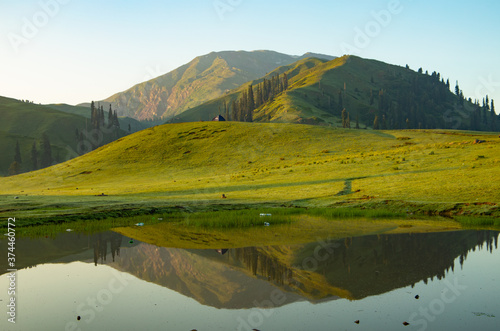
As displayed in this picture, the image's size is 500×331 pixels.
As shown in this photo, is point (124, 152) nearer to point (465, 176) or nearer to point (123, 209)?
point (123, 209)

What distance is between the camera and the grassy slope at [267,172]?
42.0m

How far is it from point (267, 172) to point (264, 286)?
2184 inches

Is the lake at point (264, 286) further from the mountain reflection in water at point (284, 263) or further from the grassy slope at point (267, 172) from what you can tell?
the grassy slope at point (267, 172)

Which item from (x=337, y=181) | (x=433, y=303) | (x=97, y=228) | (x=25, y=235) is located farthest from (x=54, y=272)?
(x=337, y=181)

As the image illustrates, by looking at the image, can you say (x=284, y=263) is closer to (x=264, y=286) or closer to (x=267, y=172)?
(x=264, y=286)

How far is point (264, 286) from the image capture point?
50.5ft

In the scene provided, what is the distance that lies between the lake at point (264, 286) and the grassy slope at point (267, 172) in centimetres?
1638

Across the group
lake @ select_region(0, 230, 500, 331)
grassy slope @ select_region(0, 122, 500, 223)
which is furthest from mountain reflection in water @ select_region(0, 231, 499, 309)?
grassy slope @ select_region(0, 122, 500, 223)

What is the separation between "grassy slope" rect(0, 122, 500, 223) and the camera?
138ft

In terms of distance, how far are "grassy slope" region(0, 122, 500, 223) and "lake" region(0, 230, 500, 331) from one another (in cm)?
1638

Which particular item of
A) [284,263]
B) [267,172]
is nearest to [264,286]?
[284,263]

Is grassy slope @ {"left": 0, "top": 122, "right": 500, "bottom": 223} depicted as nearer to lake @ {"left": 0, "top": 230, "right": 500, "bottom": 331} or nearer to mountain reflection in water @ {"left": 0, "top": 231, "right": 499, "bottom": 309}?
mountain reflection in water @ {"left": 0, "top": 231, "right": 499, "bottom": 309}

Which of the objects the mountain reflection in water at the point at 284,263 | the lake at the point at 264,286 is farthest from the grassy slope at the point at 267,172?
the lake at the point at 264,286

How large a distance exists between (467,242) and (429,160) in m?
38.6
